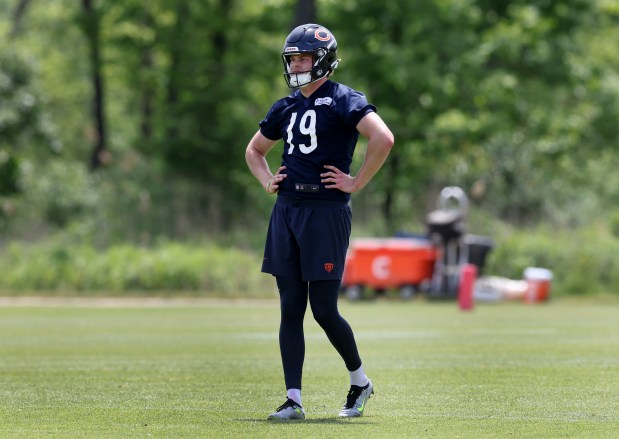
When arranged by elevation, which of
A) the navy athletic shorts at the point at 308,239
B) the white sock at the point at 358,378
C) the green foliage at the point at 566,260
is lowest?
the green foliage at the point at 566,260

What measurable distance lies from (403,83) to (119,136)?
26.9m

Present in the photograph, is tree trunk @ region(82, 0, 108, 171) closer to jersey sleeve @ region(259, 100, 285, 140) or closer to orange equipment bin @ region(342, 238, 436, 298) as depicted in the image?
orange equipment bin @ region(342, 238, 436, 298)

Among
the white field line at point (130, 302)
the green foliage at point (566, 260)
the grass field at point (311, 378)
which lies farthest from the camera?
the green foliage at point (566, 260)

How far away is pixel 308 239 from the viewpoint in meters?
8.17

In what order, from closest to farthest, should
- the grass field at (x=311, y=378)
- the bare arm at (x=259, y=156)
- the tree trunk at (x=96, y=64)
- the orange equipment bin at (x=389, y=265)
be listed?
1. the grass field at (x=311, y=378)
2. the bare arm at (x=259, y=156)
3. the orange equipment bin at (x=389, y=265)
4. the tree trunk at (x=96, y=64)

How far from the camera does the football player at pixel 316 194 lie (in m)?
8.16

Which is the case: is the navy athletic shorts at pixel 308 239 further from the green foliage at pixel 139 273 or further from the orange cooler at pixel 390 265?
the green foliage at pixel 139 273

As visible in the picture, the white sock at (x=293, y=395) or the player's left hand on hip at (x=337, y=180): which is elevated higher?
the player's left hand on hip at (x=337, y=180)

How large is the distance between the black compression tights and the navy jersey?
0.53 m

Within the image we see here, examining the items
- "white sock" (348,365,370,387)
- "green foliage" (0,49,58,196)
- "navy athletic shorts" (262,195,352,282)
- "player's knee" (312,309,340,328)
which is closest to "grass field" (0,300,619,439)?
"white sock" (348,365,370,387)

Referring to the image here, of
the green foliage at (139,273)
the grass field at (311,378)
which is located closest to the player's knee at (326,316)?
the grass field at (311,378)

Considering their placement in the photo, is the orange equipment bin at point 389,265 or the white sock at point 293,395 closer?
the white sock at point 293,395

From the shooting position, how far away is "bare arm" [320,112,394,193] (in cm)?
809

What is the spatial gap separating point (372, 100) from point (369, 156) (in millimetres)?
30049
